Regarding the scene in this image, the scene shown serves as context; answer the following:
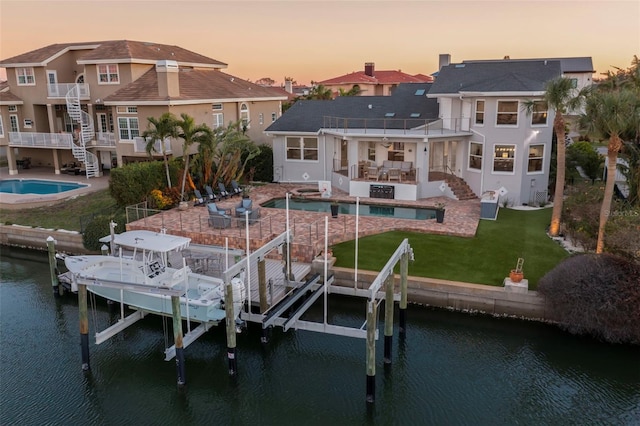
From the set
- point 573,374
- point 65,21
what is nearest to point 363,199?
point 573,374

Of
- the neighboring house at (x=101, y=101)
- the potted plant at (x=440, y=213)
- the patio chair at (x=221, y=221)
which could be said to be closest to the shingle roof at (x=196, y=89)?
the neighboring house at (x=101, y=101)

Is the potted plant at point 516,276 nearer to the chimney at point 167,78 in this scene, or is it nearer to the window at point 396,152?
the window at point 396,152

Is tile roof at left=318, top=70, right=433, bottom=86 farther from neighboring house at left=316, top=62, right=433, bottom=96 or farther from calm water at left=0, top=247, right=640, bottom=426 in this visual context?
calm water at left=0, top=247, right=640, bottom=426

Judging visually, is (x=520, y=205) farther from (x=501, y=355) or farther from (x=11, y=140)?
(x=11, y=140)

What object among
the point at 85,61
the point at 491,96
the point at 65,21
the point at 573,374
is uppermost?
the point at 65,21

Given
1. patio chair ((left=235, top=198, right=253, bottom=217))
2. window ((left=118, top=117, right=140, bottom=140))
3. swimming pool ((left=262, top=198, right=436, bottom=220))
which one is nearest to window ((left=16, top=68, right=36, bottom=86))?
window ((left=118, top=117, right=140, bottom=140))

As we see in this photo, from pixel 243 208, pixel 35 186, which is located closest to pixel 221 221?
pixel 243 208
